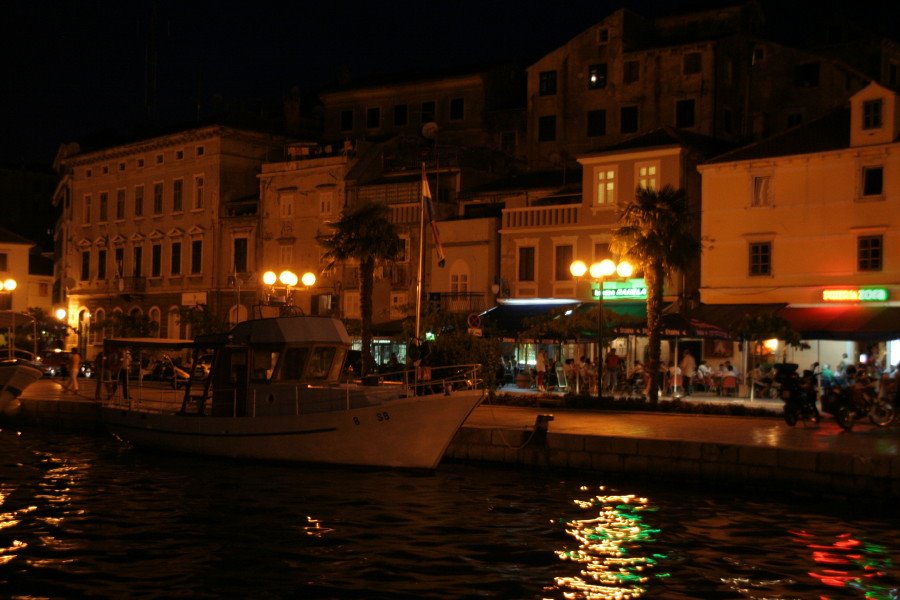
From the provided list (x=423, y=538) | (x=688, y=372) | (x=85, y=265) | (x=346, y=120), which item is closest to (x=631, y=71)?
(x=346, y=120)

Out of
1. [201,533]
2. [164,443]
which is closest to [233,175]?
[164,443]

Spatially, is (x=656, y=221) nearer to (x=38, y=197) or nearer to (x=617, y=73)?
(x=617, y=73)

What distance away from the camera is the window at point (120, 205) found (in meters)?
67.8

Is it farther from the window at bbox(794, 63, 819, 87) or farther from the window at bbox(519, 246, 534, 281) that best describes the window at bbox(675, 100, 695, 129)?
the window at bbox(519, 246, 534, 281)

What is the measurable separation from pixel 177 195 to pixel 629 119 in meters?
26.2

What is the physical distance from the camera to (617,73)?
54031 millimetres

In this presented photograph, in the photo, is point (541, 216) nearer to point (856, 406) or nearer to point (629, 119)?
point (629, 119)

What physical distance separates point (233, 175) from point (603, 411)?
35625mm

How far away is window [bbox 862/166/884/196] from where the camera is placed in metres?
38.8

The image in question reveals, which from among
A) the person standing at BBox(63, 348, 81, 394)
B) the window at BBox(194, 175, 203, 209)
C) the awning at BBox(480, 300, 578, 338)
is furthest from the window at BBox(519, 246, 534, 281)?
the window at BBox(194, 175, 203, 209)

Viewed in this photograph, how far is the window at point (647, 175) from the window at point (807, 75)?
12.8 meters

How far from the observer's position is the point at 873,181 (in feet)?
128

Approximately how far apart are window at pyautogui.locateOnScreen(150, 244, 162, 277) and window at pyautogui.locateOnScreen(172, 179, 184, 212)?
8.81 feet

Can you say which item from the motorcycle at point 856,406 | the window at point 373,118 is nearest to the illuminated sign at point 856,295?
the motorcycle at point 856,406
